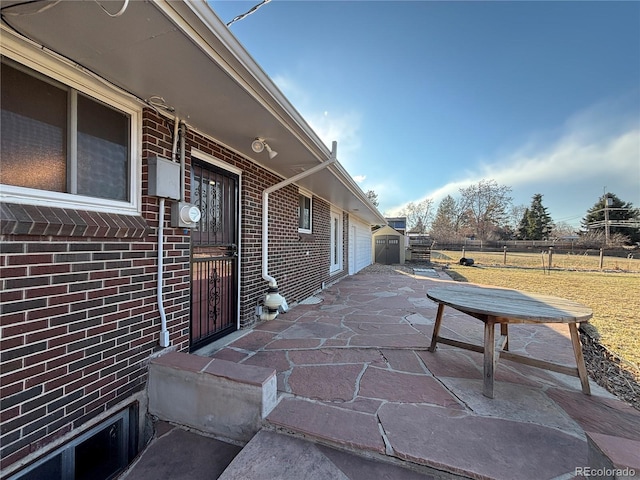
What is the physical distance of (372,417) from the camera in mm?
1752

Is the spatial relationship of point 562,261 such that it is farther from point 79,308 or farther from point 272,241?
point 79,308

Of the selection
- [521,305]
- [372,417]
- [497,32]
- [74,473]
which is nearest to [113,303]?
[74,473]

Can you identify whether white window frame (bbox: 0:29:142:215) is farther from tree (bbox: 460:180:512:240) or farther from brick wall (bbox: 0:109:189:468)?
tree (bbox: 460:180:512:240)

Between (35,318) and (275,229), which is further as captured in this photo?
(275,229)

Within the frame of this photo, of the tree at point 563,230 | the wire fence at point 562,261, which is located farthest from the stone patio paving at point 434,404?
the tree at point 563,230

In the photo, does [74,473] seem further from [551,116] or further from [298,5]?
[551,116]

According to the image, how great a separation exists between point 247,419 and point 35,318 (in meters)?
1.39

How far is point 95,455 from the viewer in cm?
185

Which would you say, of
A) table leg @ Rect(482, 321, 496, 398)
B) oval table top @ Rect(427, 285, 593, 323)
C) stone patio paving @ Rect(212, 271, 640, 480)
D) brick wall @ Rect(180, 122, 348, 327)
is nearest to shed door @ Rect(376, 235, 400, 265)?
brick wall @ Rect(180, 122, 348, 327)

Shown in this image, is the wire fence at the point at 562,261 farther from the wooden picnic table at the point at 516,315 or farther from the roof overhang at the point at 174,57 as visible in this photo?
the roof overhang at the point at 174,57

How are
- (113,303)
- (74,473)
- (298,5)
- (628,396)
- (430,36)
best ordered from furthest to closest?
(430,36)
(298,5)
(628,396)
(113,303)
(74,473)

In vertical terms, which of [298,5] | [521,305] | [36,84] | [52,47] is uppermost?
[298,5]

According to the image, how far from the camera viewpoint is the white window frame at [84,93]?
142 cm

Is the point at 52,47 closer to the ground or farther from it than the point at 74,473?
farther from it
